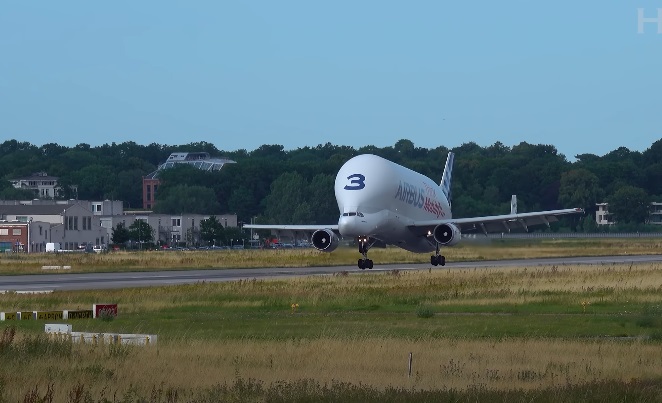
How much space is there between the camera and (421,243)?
233 feet

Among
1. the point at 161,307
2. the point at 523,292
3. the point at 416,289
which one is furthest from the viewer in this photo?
the point at 416,289

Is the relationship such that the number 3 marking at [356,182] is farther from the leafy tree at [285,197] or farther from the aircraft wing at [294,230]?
the leafy tree at [285,197]

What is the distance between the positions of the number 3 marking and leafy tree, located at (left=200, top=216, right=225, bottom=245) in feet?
255

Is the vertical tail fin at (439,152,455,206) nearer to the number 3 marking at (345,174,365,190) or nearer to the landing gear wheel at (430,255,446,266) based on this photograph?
the landing gear wheel at (430,255,446,266)

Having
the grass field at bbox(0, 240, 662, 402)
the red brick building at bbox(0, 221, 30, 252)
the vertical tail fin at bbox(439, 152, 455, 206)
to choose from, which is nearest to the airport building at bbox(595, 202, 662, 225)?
the vertical tail fin at bbox(439, 152, 455, 206)

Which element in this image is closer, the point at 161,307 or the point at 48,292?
the point at 161,307

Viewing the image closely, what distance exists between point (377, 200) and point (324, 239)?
435 centimetres

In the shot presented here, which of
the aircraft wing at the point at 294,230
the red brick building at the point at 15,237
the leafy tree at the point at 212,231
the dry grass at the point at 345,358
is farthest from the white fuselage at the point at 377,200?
the leafy tree at the point at 212,231

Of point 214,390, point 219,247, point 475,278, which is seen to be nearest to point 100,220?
point 219,247

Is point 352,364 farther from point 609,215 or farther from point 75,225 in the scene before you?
point 609,215

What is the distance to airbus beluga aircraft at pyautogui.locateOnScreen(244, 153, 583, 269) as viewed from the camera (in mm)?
63344

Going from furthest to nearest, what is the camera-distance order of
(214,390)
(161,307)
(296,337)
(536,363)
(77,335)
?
1. (161,307)
2. (296,337)
3. (77,335)
4. (536,363)
5. (214,390)

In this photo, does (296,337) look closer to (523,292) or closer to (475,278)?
(523,292)

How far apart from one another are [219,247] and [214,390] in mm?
120727
